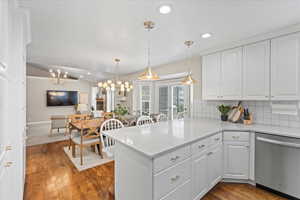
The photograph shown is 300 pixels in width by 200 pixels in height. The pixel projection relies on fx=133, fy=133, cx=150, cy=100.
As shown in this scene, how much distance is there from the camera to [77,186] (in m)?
2.08

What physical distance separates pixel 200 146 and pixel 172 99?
2632 mm

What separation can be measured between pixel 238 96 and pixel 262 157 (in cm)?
103

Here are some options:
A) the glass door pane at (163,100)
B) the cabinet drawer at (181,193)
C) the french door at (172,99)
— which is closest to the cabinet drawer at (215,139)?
the cabinet drawer at (181,193)

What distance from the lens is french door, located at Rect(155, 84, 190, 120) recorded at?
380 cm

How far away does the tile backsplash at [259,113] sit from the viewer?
2.15 meters

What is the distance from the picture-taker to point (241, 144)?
2.08 meters

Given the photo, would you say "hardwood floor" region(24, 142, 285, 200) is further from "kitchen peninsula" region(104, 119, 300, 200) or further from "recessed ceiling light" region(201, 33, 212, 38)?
"recessed ceiling light" region(201, 33, 212, 38)

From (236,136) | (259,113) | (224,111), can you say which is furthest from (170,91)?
(236,136)

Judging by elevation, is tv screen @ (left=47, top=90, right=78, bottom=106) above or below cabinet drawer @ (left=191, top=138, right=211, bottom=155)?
above

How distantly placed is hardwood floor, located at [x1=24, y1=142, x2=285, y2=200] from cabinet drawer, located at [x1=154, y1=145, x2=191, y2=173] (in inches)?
37.9

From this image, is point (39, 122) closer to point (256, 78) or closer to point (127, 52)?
point (127, 52)

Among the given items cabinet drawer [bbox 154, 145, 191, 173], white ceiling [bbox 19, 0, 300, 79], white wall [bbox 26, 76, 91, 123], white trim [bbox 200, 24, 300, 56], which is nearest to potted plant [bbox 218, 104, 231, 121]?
white trim [bbox 200, 24, 300, 56]

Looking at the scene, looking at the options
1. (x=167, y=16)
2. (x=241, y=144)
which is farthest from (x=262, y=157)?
(x=167, y=16)

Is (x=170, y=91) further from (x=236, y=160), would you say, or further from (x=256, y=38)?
(x=236, y=160)
